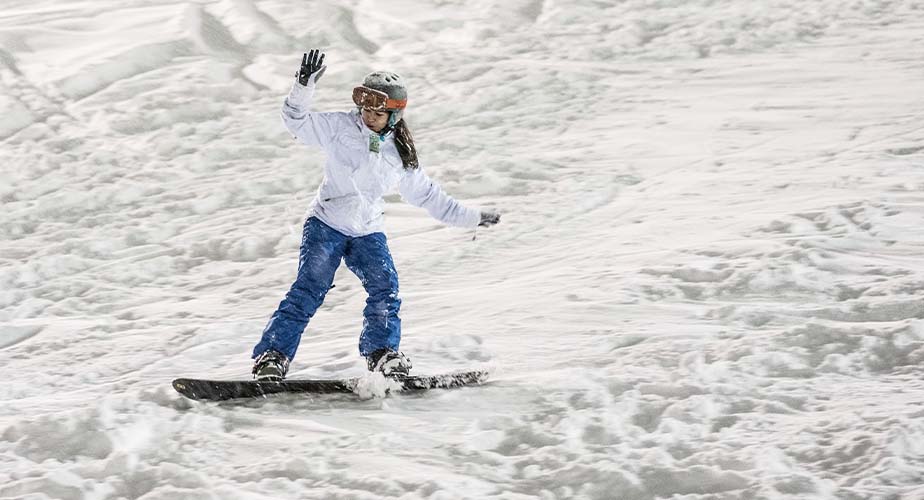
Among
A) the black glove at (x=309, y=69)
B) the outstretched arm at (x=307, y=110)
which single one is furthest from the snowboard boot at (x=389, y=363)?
the black glove at (x=309, y=69)

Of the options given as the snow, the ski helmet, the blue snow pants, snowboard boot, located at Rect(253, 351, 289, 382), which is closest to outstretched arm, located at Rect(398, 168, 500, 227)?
the blue snow pants

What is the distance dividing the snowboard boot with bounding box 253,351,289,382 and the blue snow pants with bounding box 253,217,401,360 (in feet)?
0.10

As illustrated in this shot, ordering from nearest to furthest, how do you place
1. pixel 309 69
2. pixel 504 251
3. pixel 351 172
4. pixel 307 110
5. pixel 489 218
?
pixel 309 69, pixel 307 110, pixel 351 172, pixel 489 218, pixel 504 251

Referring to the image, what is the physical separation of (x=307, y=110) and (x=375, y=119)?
293 mm

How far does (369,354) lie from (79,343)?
7.07 feet

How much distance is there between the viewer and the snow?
3.88 meters

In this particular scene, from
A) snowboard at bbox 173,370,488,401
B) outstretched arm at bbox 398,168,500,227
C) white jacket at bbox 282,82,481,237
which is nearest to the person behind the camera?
snowboard at bbox 173,370,488,401

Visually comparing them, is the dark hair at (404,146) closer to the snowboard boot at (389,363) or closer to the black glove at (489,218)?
the black glove at (489,218)

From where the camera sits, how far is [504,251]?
7297 mm

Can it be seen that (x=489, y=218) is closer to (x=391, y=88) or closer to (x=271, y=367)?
(x=391, y=88)

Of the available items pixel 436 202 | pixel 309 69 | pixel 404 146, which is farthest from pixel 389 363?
pixel 309 69

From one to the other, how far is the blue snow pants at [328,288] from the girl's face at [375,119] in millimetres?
483

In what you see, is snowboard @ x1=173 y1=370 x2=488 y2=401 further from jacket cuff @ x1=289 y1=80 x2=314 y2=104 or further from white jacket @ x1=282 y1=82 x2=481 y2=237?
jacket cuff @ x1=289 y1=80 x2=314 y2=104

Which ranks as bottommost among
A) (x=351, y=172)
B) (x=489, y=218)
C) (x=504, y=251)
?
(x=504, y=251)
